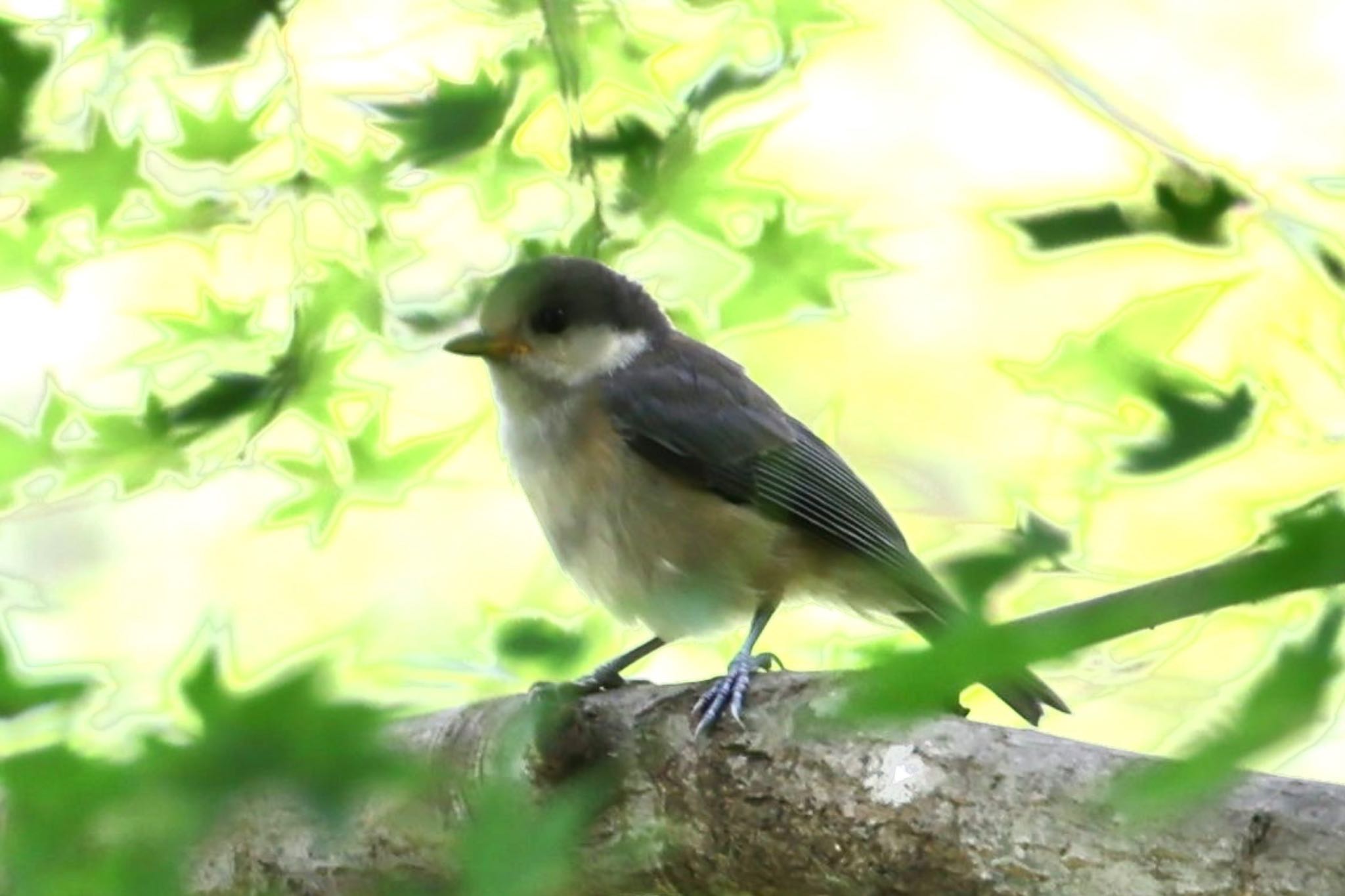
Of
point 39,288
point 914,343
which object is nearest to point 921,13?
point 914,343

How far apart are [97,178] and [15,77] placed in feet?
0.77

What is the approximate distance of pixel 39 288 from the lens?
145cm

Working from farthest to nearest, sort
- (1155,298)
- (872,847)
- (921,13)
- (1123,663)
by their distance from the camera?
(921,13), (872,847), (1155,298), (1123,663)

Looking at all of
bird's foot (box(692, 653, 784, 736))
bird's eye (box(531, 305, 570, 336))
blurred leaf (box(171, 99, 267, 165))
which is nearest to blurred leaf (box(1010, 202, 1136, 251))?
bird's foot (box(692, 653, 784, 736))

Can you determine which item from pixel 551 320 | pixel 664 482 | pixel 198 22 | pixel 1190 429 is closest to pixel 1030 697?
pixel 1190 429

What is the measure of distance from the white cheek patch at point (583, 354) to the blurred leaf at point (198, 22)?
0.94 metres

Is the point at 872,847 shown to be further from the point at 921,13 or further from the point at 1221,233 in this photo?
the point at 921,13

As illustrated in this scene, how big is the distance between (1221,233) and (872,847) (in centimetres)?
59

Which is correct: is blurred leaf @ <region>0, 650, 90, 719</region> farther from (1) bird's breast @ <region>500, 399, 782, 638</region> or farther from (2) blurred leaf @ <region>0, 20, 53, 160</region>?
(1) bird's breast @ <region>500, 399, 782, 638</region>

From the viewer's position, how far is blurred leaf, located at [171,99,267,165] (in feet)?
4.72

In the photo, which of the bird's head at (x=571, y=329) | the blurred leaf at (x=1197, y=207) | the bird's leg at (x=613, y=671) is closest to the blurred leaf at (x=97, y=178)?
the bird's head at (x=571, y=329)

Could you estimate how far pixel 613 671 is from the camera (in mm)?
1715

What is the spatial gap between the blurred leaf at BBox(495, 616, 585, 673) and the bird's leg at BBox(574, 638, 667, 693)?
1.46 ft

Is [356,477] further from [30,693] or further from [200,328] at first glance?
[30,693]
